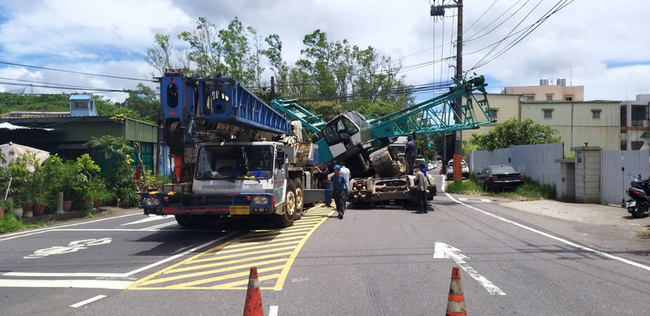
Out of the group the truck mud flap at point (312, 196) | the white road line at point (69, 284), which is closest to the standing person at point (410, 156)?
the truck mud flap at point (312, 196)

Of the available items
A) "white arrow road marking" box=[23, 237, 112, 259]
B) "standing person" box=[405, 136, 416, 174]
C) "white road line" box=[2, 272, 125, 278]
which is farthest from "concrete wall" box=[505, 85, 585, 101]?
"white road line" box=[2, 272, 125, 278]

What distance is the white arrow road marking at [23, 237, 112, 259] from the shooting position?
9969 millimetres

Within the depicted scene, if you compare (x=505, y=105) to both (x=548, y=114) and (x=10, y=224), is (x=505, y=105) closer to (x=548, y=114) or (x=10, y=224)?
(x=548, y=114)

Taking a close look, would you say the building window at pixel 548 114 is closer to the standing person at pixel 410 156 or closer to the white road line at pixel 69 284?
the standing person at pixel 410 156

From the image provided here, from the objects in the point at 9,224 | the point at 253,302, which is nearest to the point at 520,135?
the point at 9,224

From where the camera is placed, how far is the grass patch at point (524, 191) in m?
21.0

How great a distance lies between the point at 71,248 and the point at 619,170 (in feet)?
54.2

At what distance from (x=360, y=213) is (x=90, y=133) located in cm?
1473

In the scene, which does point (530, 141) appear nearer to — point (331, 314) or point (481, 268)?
point (481, 268)

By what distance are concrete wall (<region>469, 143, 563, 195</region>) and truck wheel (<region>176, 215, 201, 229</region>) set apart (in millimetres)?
14727

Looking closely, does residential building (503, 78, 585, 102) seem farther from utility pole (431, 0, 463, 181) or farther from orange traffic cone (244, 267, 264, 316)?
orange traffic cone (244, 267, 264, 316)

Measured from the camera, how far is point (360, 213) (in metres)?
16.4

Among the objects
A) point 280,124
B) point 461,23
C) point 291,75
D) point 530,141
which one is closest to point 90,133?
point 280,124

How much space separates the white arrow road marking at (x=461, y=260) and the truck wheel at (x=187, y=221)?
6.36 metres
